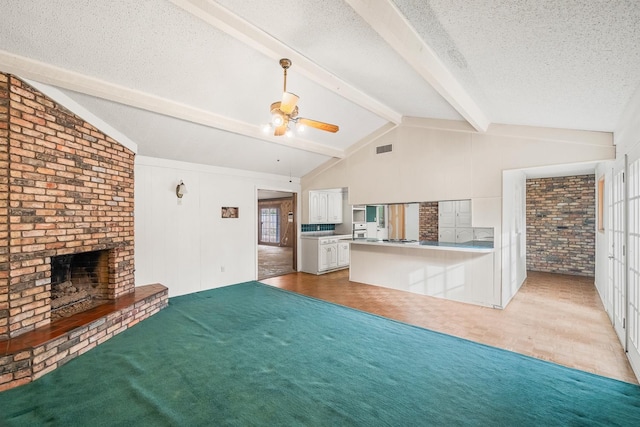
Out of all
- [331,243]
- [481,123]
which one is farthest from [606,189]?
[331,243]

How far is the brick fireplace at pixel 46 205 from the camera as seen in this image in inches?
99.2

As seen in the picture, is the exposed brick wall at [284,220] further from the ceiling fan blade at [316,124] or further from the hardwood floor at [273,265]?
the ceiling fan blade at [316,124]

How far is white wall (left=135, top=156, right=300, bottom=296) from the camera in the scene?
464 centimetres

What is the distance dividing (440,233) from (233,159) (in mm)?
5308

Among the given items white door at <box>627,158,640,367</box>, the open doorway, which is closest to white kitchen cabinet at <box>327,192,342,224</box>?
the open doorway

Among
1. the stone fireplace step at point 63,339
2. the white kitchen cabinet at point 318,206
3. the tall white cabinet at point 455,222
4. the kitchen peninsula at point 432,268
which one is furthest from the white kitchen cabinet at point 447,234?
the stone fireplace step at point 63,339

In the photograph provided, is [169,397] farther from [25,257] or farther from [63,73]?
[63,73]

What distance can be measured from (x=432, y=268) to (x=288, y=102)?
373 centimetres

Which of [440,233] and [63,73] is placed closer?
[63,73]

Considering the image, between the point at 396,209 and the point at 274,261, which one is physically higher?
the point at 396,209

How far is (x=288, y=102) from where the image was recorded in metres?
2.66

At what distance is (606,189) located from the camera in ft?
13.3

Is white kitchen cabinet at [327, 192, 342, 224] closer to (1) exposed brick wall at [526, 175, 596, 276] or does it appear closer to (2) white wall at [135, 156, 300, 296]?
(2) white wall at [135, 156, 300, 296]

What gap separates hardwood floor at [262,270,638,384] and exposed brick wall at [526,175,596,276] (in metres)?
0.53
